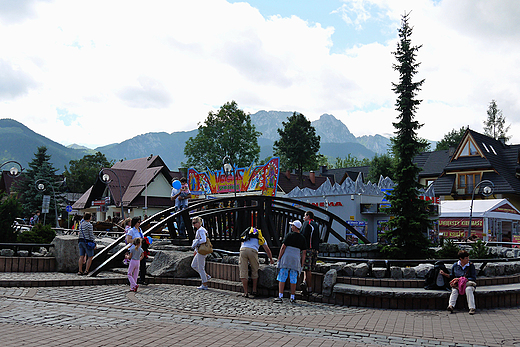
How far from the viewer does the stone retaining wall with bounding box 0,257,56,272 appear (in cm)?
1196

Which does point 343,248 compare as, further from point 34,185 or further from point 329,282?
point 34,185

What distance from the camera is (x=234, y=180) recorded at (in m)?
25.6

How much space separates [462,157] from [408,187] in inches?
1230

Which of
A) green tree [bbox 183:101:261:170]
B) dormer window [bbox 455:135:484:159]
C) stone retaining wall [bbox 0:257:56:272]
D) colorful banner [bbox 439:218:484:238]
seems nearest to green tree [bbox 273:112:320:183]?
green tree [bbox 183:101:261:170]

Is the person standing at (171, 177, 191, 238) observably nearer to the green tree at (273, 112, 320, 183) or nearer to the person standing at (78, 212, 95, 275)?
the person standing at (78, 212, 95, 275)

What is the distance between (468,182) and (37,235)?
124ft

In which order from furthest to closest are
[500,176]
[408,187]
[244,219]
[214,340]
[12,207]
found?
[500,176] → [244,219] → [408,187] → [12,207] → [214,340]

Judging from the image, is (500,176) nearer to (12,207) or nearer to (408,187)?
(408,187)

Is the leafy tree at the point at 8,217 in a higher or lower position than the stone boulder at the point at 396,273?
higher

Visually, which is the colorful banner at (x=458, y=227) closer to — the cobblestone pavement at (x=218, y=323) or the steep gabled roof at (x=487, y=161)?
the steep gabled roof at (x=487, y=161)

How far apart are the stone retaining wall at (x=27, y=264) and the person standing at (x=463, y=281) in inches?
384

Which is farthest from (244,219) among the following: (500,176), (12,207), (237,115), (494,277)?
(237,115)

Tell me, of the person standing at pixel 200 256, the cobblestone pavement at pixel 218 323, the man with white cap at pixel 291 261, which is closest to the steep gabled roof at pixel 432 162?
the person standing at pixel 200 256

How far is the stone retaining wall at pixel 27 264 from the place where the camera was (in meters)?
12.0
